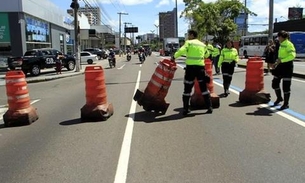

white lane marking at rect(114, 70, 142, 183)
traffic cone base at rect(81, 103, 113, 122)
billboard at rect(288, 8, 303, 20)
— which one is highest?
billboard at rect(288, 8, 303, 20)

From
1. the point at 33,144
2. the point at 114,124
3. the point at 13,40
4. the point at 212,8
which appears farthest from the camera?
the point at 212,8

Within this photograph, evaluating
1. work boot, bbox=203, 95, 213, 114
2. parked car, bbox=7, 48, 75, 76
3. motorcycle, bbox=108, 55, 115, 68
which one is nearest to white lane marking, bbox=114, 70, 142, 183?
work boot, bbox=203, 95, 213, 114

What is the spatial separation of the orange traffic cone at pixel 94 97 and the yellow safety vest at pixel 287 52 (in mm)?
4583

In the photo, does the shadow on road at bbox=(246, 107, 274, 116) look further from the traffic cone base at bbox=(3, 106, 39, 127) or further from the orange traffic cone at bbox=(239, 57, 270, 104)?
the traffic cone base at bbox=(3, 106, 39, 127)

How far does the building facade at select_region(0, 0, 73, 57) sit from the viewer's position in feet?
96.7

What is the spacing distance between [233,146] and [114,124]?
294 cm

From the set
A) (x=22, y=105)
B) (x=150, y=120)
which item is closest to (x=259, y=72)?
(x=150, y=120)

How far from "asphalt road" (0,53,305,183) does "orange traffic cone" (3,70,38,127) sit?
243 millimetres

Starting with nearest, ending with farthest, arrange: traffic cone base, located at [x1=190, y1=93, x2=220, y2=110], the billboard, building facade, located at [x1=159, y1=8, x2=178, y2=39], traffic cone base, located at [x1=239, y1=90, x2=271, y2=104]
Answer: traffic cone base, located at [x1=190, y1=93, x2=220, y2=110] < traffic cone base, located at [x1=239, y1=90, x2=271, y2=104] < the billboard < building facade, located at [x1=159, y1=8, x2=178, y2=39]

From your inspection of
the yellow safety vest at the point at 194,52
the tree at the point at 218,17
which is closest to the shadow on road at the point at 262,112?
the yellow safety vest at the point at 194,52

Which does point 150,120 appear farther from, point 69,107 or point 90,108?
point 69,107

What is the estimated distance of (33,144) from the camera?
6.79 m

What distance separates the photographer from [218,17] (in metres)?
40.9

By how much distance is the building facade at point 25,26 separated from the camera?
2948 cm
